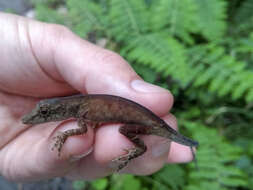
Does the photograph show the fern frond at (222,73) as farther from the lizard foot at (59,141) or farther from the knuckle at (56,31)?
the lizard foot at (59,141)

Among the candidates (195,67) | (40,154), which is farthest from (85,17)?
(40,154)

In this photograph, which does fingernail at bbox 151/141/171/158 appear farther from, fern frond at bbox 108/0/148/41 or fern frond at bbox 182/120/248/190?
fern frond at bbox 108/0/148/41

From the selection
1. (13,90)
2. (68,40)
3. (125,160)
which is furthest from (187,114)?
(13,90)

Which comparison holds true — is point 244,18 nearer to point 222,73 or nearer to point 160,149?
point 222,73

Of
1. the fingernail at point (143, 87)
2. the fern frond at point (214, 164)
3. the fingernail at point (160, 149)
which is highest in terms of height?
the fingernail at point (143, 87)

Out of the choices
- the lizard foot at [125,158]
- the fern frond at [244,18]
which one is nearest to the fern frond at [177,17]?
the fern frond at [244,18]

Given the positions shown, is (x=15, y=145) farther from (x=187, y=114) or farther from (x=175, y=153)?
(x=187, y=114)

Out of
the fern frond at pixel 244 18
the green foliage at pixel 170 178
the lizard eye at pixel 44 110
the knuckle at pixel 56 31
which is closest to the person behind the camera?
the lizard eye at pixel 44 110
